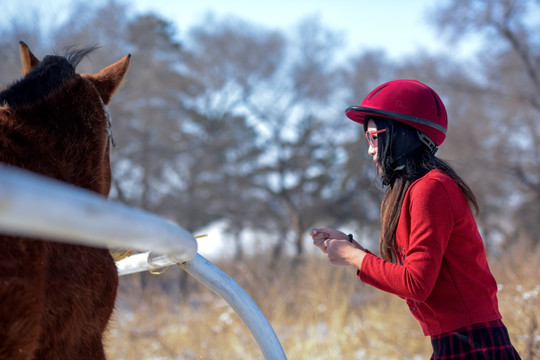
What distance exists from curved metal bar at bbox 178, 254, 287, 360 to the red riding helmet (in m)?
0.89

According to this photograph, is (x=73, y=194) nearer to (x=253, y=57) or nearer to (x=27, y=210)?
(x=27, y=210)

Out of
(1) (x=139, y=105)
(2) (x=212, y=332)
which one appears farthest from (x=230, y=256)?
(1) (x=139, y=105)

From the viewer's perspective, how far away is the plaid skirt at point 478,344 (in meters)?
1.58

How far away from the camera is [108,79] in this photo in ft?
6.01

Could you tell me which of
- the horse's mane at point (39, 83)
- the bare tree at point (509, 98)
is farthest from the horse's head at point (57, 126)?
the bare tree at point (509, 98)

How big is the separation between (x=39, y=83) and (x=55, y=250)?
0.57 meters

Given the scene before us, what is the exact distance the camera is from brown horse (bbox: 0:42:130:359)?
3.63 feet

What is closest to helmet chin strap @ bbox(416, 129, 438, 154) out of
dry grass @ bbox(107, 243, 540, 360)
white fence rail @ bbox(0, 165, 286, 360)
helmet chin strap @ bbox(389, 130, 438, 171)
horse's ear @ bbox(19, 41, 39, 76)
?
helmet chin strap @ bbox(389, 130, 438, 171)

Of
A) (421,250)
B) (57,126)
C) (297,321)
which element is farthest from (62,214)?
(297,321)

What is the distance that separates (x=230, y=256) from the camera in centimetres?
832

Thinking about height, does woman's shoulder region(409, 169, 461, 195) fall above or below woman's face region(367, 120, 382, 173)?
below

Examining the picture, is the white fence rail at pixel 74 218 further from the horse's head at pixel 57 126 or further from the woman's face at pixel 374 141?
the woman's face at pixel 374 141

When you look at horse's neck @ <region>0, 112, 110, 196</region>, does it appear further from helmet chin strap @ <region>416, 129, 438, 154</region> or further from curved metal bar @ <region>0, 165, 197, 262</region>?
helmet chin strap @ <region>416, 129, 438, 154</region>

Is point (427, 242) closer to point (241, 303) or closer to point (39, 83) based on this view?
point (241, 303)
